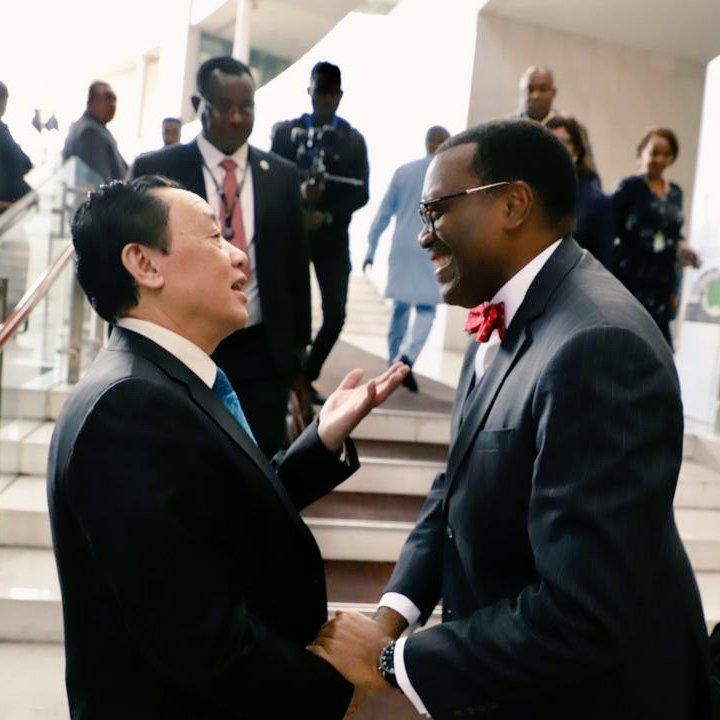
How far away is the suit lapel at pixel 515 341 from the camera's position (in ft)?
4.55

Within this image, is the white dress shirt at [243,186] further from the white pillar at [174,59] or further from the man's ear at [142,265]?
the white pillar at [174,59]

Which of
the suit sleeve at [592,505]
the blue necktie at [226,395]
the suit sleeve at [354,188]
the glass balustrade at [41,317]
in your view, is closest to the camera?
the suit sleeve at [592,505]

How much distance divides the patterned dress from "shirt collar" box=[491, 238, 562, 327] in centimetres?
317

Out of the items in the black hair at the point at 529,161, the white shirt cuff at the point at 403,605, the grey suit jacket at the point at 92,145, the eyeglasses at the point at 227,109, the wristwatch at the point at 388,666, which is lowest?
the white shirt cuff at the point at 403,605

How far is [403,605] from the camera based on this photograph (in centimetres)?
173

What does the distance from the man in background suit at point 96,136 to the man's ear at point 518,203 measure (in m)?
4.86

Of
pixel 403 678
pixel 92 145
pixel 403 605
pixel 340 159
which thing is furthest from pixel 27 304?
pixel 403 678

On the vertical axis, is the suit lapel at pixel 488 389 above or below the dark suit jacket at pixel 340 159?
below

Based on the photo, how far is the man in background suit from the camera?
581cm

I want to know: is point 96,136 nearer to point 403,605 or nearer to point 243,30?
point 403,605

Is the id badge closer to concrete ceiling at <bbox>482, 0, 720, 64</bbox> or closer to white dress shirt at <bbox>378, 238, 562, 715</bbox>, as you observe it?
white dress shirt at <bbox>378, 238, 562, 715</bbox>

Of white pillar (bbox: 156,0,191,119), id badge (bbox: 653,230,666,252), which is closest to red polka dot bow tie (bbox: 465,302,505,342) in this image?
id badge (bbox: 653,230,666,252)

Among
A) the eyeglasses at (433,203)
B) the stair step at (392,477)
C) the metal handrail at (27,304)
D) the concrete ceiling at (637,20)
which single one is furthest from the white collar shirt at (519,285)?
the concrete ceiling at (637,20)

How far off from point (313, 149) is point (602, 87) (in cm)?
568
